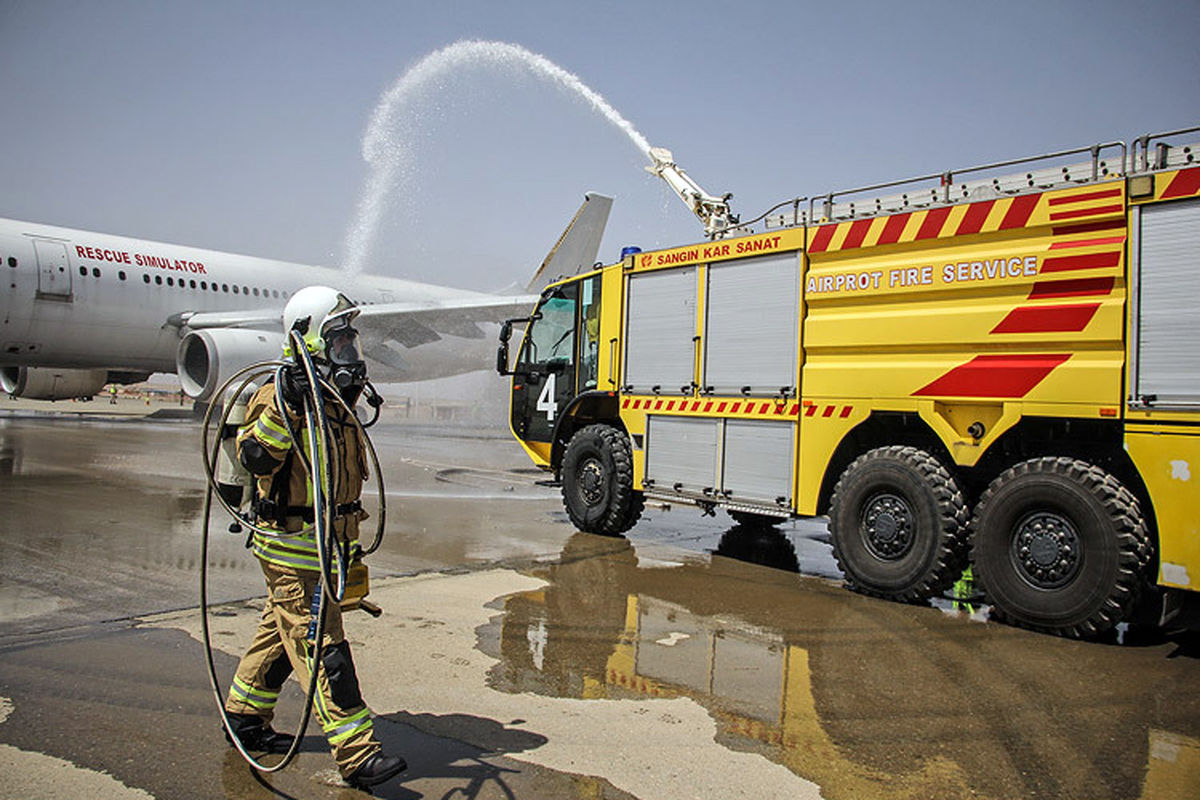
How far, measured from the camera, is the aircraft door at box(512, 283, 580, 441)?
1048 centimetres

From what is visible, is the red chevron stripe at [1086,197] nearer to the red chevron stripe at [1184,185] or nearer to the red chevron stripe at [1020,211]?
the red chevron stripe at [1020,211]

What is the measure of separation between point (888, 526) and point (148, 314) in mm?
18749

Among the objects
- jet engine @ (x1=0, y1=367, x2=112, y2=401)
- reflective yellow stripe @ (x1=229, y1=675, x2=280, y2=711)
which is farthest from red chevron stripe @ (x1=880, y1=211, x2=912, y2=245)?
jet engine @ (x1=0, y1=367, x2=112, y2=401)

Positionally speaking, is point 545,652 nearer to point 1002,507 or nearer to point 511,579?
point 511,579

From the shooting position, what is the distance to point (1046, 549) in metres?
5.95

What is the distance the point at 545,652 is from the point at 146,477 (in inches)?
389

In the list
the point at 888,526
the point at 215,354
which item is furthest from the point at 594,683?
the point at 215,354

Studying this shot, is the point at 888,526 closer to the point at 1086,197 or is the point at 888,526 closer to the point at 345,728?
the point at 1086,197

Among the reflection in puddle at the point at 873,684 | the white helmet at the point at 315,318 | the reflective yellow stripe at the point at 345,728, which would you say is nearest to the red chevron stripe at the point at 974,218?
the reflection in puddle at the point at 873,684

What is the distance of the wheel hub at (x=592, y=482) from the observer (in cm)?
967

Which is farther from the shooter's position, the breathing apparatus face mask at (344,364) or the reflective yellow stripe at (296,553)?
the breathing apparatus face mask at (344,364)

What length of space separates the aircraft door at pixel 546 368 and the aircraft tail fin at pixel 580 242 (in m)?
18.0

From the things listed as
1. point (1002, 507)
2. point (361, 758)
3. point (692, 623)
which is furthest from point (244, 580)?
point (1002, 507)

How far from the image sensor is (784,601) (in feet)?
22.7
